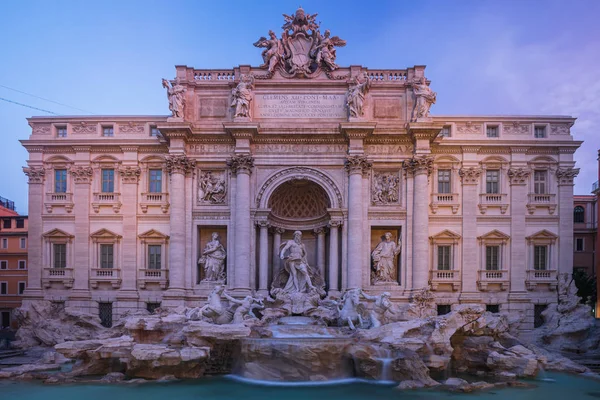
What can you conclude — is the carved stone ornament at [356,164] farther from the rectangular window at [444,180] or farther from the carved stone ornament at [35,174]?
the carved stone ornament at [35,174]

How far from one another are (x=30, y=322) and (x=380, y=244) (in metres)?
17.8

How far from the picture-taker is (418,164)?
23281 mm

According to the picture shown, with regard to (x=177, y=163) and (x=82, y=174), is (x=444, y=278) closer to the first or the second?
(x=177, y=163)

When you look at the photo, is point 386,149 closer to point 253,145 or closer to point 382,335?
point 253,145

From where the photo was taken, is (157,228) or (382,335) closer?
(382,335)

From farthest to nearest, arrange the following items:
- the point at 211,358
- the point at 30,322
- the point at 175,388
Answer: the point at 30,322, the point at 211,358, the point at 175,388

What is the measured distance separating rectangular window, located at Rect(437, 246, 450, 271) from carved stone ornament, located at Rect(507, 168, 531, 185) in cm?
488

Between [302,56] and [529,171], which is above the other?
[302,56]

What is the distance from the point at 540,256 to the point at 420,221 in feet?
22.6

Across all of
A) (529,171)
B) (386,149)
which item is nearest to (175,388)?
(386,149)

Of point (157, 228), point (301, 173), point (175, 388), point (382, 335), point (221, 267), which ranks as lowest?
point (175, 388)

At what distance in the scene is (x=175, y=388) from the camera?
15.7 meters

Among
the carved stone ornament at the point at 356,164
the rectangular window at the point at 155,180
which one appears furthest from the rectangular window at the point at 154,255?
the carved stone ornament at the point at 356,164

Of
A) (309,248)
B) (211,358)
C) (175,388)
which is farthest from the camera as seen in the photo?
(309,248)
